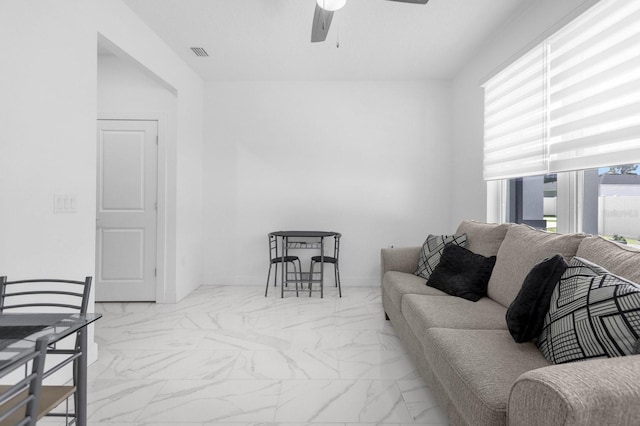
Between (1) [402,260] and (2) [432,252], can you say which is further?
(1) [402,260]

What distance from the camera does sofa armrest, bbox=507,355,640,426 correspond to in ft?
2.78

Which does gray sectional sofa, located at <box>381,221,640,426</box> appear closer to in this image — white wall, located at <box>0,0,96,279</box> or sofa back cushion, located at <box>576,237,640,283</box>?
sofa back cushion, located at <box>576,237,640,283</box>

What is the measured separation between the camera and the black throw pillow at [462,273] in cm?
247

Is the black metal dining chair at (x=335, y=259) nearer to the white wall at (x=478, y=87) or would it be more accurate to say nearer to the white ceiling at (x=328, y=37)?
the white wall at (x=478, y=87)

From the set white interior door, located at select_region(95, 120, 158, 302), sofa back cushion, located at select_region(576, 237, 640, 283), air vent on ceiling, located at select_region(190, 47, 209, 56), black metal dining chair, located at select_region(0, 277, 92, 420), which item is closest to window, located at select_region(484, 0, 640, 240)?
sofa back cushion, located at select_region(576, 237, 640, 283)

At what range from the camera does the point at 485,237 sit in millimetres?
2756

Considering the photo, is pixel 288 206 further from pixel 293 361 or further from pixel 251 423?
pixel 251 423

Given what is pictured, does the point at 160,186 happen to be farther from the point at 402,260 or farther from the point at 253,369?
the point at 402,260

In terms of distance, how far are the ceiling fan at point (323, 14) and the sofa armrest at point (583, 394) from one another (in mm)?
2131

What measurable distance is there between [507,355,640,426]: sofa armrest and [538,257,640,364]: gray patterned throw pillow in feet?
0.51

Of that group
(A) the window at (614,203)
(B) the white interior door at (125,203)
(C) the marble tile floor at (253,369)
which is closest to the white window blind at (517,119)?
(A) the window at (614,203)

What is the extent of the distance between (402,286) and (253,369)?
1256 mm

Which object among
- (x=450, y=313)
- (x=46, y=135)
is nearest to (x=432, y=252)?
(x=450, y=313)

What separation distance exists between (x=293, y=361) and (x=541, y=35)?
2.96 meters
